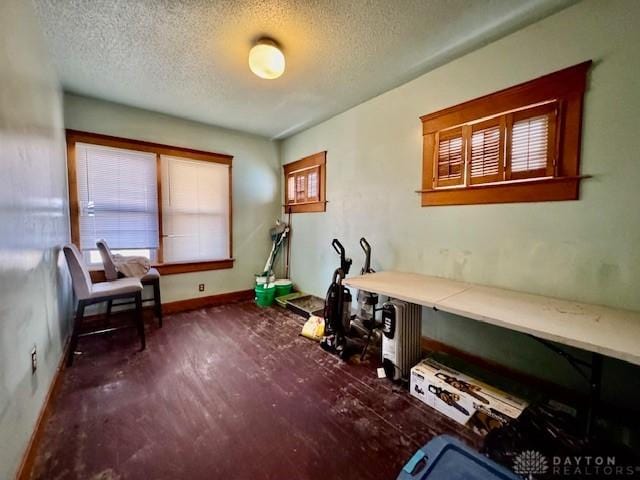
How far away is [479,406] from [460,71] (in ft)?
8.17

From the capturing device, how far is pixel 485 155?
6.80 feet

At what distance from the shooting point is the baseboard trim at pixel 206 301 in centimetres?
346

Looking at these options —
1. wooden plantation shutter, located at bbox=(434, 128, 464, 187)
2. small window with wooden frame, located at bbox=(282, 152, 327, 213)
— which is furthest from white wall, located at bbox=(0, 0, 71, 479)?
wooden plantation shutter, located at bbox=(434, 128, 464, 187)

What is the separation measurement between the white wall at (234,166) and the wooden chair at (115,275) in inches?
15.9

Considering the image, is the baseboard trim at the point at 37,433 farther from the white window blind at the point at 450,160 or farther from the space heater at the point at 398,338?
the white window blind at the point at 450,160

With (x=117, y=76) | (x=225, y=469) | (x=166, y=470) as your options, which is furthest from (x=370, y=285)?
(x=117, y=76)

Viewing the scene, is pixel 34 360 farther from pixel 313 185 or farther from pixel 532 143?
pixel 532 143

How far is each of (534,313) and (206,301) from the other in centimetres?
365

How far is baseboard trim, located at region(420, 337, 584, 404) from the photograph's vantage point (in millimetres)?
1746

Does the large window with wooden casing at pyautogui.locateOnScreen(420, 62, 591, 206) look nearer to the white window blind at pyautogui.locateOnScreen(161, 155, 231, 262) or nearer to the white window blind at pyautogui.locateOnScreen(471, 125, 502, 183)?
the white window blind at pyautogui.locateOnScreen(471, 125, 502, 183)

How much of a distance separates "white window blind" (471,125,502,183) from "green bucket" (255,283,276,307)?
284cm

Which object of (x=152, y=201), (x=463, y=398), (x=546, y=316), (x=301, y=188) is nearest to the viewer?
(x=546, y=316)

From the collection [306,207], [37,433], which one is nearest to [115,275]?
[37,433]

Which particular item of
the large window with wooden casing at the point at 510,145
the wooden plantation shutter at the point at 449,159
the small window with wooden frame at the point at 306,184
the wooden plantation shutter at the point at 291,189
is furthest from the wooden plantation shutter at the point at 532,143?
the wooden plantation shutter at the point at 291,189
